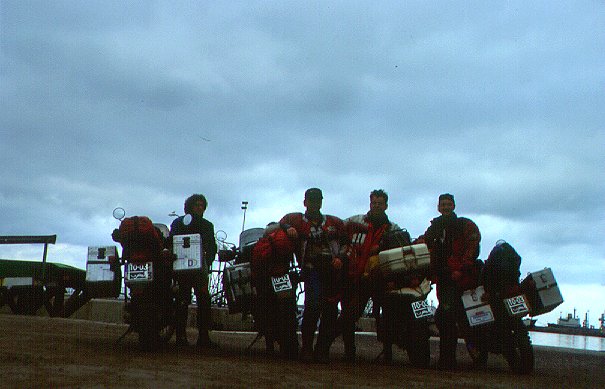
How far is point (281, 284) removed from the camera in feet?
27.1

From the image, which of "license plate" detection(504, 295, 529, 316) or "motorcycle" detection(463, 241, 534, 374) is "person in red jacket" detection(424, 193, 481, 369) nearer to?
"motorcycle" detection(463, 241, 534, 374)

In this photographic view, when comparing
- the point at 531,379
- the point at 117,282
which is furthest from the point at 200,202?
the point at 531,379

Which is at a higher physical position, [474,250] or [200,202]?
[200,202]

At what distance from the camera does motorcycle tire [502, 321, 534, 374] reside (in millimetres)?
7680

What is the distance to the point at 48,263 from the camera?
78.7 feet

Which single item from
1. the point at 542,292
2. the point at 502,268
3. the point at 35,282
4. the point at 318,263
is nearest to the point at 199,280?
the point at 318,263

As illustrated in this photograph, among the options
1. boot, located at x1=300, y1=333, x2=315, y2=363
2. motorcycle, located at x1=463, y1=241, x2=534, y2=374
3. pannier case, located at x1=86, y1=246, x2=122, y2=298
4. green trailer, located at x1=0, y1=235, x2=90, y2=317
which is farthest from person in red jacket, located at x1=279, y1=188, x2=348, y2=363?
green trailer, located at x1=0, y1=235, x2=90, y2=317

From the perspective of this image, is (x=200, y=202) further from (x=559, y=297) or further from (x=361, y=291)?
(x=559, y=297)

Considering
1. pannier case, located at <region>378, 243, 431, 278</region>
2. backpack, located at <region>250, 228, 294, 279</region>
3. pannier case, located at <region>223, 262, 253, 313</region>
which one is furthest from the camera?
pannier case, located at <region>223, 262, 253, 313</region>

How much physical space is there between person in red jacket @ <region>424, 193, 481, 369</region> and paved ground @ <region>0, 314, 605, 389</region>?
0.42 m

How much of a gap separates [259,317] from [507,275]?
107 inches

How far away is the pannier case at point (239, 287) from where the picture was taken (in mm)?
8938

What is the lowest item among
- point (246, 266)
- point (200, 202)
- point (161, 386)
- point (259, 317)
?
point (161, 386)

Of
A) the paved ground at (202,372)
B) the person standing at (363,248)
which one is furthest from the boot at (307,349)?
the person standing at (363,248)
